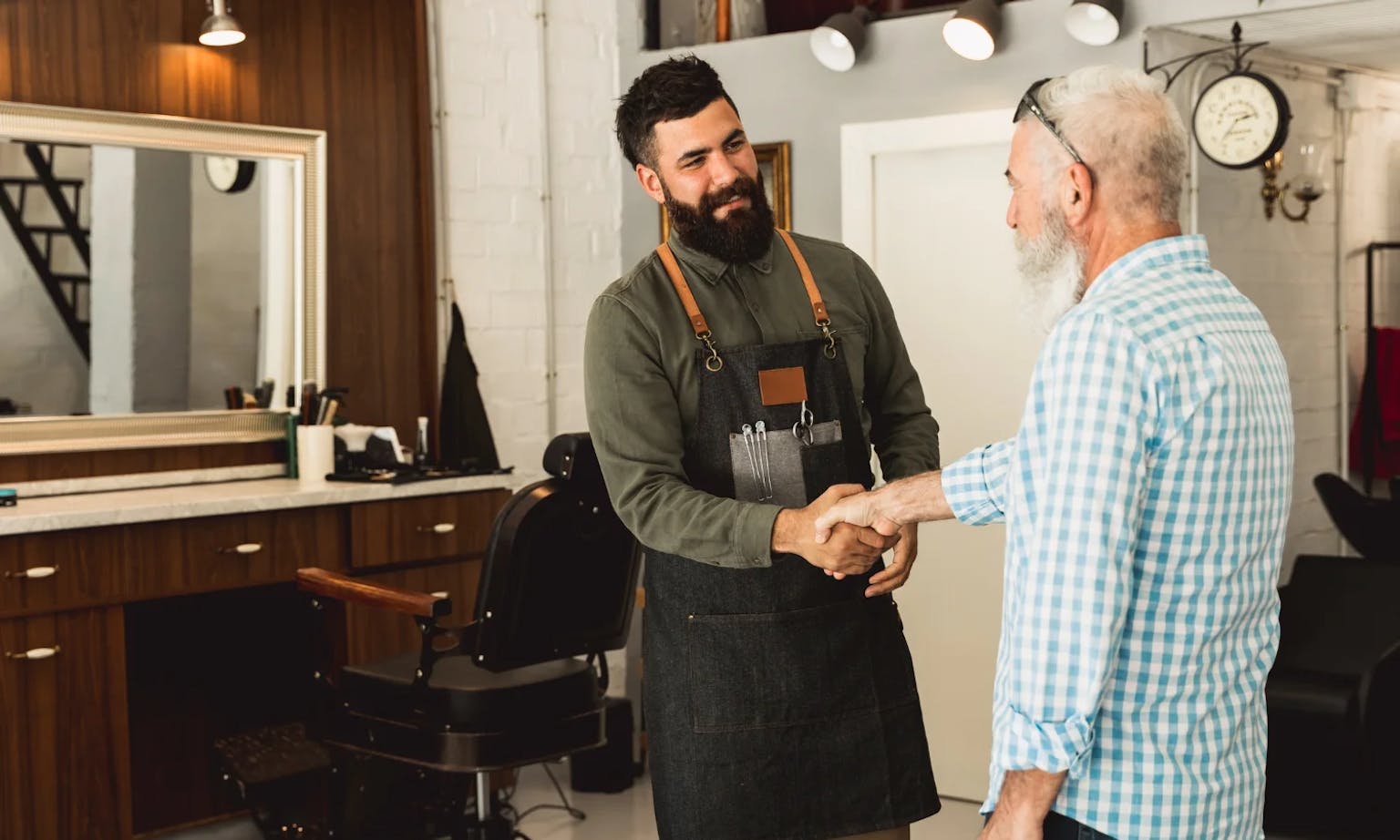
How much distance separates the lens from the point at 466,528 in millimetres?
4078

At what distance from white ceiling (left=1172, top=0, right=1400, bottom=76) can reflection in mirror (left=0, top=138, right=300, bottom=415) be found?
269cm

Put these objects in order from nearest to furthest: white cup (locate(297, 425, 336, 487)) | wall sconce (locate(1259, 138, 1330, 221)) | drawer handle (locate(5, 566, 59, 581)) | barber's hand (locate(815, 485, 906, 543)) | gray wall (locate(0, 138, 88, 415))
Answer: barber's hand (locate(815, 485, 906, 543)), drawer handle (locate(5, 566, 59, 581)), gray wall (locate(0, 138, 88, 415)), white cup (locate(297, 425, 336, 487)), wall sconce (locate(1259, 138, 1330, 221))

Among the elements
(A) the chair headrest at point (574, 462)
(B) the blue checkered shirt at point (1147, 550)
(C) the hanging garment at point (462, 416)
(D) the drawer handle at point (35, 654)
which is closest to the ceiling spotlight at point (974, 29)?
(C) the hanging garment at point (462, 416)

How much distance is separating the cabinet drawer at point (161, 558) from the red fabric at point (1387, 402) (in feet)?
12.7

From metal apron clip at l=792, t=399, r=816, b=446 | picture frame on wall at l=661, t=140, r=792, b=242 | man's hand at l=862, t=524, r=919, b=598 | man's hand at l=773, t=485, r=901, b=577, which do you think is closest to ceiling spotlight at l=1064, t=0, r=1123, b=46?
picture frame on wall at l=661, t=140, r=792, b=242

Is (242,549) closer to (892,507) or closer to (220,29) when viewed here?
(220,29)

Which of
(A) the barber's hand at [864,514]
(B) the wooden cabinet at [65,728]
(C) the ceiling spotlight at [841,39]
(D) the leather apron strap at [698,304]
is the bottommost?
(B) the wooden cabinet at [65,728]

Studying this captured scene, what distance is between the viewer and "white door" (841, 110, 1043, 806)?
4359mm

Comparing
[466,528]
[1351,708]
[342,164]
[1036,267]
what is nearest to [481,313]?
[342,164]

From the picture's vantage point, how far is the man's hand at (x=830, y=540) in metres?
2.00

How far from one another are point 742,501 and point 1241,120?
261 centimetres

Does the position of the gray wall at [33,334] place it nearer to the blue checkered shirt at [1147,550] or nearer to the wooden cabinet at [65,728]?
the wooden cabinet at [65,728]

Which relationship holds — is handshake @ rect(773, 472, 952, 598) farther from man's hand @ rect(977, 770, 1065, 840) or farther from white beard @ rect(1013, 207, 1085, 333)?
man's hand @ rect(977, 770, 1065, 840)

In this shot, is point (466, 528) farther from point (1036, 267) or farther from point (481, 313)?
point (1036, 267)
